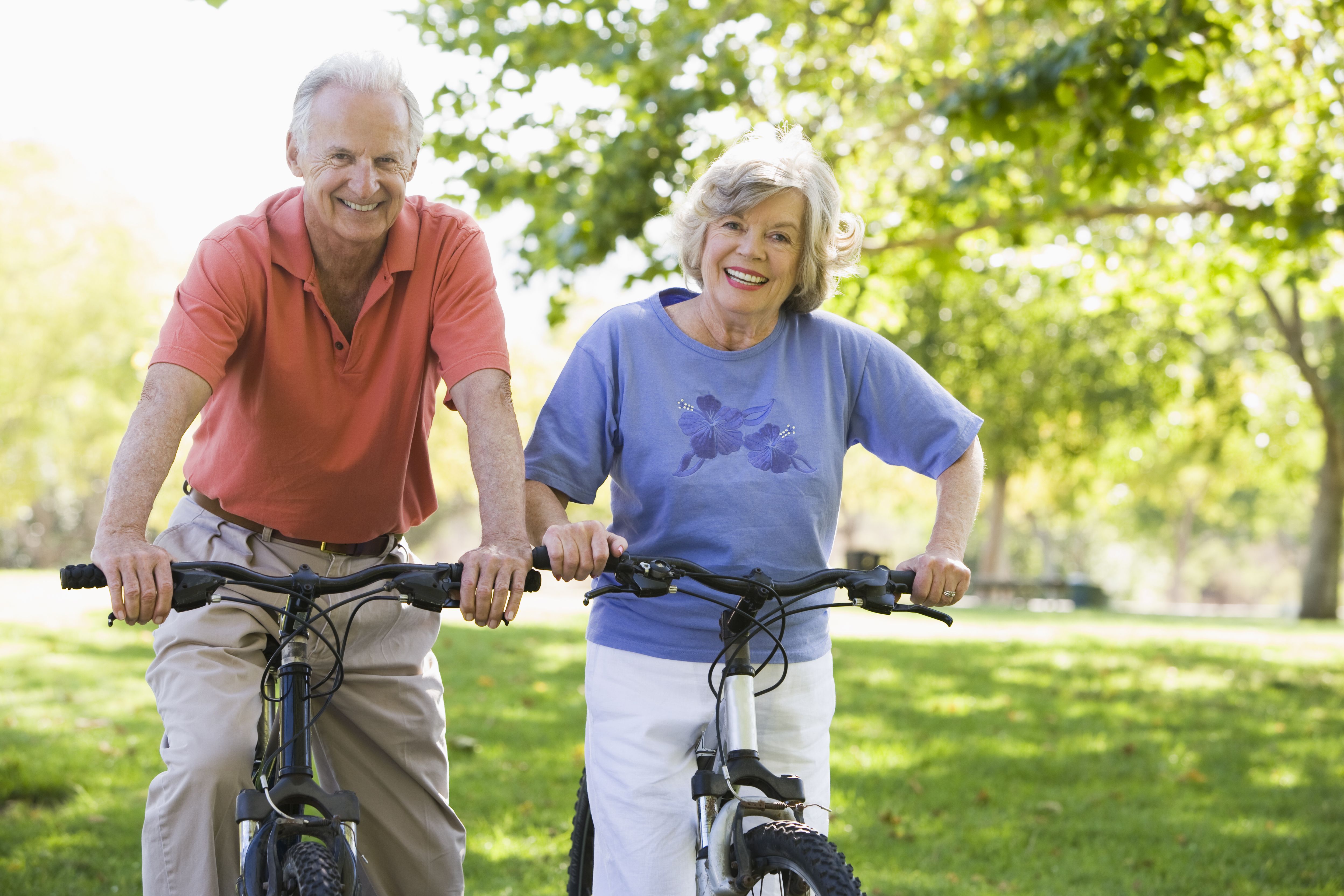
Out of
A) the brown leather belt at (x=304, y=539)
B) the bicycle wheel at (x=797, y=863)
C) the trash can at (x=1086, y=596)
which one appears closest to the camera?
the bicycle wheel at (x=797, y=863)

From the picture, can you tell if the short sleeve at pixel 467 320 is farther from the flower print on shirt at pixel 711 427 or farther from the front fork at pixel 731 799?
the front fork at pixel 731 799

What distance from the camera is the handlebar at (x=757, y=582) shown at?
2533 millimetres

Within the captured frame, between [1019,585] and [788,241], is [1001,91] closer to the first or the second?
[788,241]

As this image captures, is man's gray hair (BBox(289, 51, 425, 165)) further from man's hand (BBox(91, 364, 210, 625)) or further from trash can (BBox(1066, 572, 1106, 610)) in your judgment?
trash can (BBox(1066, 572, 1106, 610))

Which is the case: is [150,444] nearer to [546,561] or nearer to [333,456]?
[333,456]

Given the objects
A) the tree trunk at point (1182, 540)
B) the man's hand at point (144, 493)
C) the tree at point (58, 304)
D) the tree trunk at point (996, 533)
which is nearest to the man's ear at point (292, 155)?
the man's hand at point (144, 493)

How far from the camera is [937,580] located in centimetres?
277

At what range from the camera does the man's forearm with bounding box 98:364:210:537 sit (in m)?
2.57

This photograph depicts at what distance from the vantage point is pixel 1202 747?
7.79m

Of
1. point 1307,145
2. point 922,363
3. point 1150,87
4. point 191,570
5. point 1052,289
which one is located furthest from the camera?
point 922,363

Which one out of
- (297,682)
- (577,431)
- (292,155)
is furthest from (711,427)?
(292,155)

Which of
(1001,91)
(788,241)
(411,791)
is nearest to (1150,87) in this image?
(1001,91)

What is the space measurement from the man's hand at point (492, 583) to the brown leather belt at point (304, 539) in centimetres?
72

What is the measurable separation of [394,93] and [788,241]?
3.15 ft
